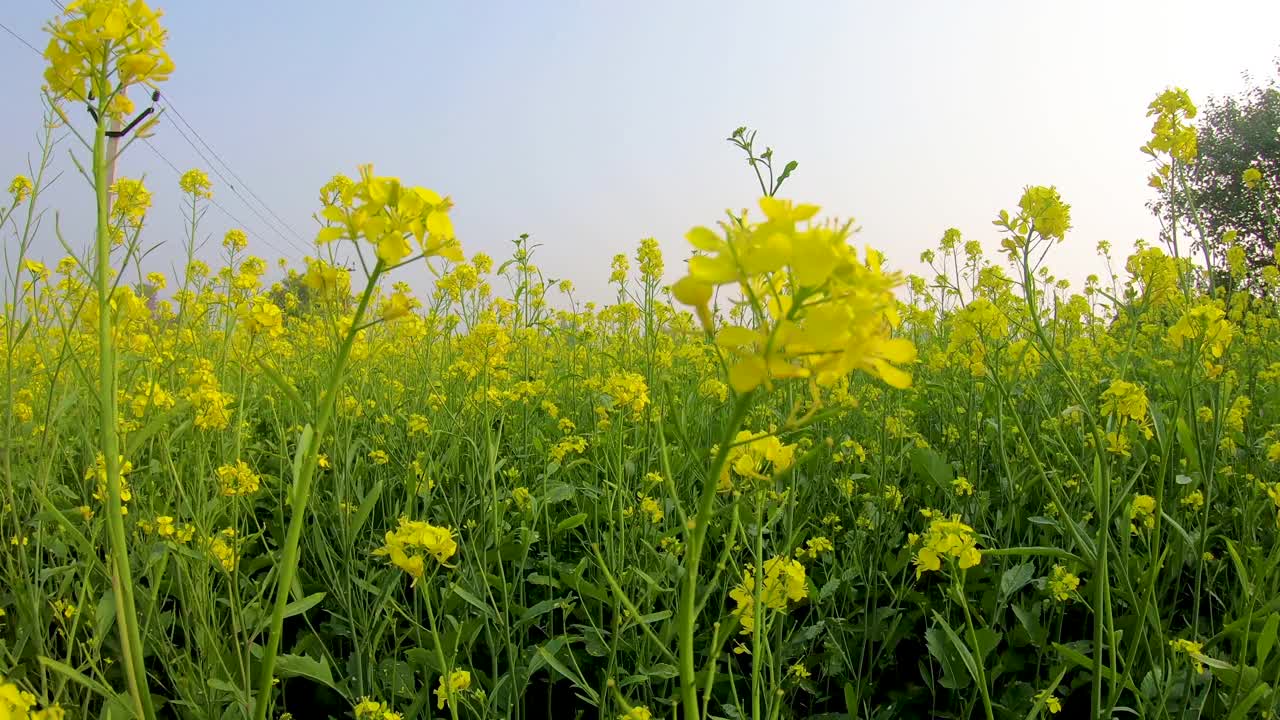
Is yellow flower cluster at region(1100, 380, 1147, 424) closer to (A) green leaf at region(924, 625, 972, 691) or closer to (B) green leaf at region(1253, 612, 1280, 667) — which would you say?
(B) green leaf at region(1253, 612, 1280, 667)

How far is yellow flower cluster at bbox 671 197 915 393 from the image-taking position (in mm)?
571

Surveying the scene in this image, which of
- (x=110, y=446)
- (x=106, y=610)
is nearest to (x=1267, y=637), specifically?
(x=110, y=446)

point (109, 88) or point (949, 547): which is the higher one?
point (109, 88)

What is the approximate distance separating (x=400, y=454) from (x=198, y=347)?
1490 mm

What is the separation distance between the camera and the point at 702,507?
607 millimetres

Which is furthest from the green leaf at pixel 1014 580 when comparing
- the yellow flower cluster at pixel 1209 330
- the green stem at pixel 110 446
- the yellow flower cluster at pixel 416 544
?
the green stem at pixel 110 446

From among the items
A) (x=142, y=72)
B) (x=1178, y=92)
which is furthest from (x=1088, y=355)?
(x=142, y=72)

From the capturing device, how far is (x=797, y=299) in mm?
590

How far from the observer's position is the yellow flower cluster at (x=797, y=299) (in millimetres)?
571

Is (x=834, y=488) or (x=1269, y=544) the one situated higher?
(x=834, y=488)

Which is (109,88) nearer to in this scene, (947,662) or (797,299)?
(797,299)

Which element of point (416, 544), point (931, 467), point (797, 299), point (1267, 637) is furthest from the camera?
point (931, 467)

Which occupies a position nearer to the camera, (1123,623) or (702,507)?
(702,507)

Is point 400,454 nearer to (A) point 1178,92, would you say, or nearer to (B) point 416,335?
(B) point 416,335
